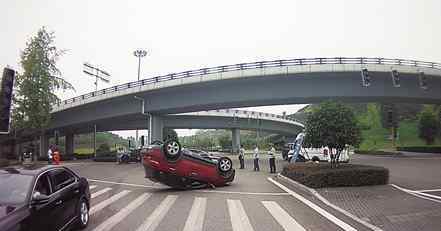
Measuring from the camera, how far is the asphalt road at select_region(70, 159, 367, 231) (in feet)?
27.9

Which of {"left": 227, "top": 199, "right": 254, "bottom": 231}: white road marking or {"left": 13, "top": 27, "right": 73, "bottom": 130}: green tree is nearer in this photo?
{"left": 227, "top": 199, "right": 254, "bottom": 231}: white road marking

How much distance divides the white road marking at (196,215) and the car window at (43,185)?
275 centimetres

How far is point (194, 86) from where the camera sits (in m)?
37.2

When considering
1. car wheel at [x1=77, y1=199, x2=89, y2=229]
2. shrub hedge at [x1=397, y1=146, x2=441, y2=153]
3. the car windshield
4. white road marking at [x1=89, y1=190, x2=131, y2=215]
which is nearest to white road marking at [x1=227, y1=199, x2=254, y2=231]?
car wheel at [x1=77, y1=199, x2=89, y2=229]

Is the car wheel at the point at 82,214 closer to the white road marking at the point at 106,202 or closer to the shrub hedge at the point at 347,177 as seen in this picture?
the white road marking at the point at 106,202

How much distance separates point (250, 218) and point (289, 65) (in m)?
25.8

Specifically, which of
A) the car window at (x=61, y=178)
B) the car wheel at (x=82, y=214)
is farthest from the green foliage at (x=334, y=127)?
the car window at (x=61, y=178)

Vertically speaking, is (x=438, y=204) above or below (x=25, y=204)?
below

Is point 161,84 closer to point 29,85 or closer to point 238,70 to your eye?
point 238,70

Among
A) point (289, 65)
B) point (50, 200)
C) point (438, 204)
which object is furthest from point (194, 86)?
point (50, 200)

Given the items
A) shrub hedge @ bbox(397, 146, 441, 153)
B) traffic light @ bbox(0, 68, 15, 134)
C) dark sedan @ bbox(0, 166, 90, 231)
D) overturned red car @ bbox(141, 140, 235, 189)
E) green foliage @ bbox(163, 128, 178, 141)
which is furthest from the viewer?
shrub hedge @ bbox(397, 146, 441, 153)

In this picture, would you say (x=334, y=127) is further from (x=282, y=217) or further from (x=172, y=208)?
(x=172, y=208)

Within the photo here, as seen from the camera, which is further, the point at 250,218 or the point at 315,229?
the point at 250,218

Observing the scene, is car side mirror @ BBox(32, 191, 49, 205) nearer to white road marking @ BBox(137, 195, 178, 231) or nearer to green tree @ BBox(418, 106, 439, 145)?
white road marking @ BBox(137, 195, 178, 231)
